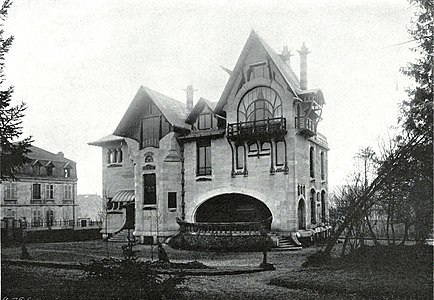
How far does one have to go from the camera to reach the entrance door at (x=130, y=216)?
109ft

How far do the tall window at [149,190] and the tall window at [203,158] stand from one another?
10.8ft

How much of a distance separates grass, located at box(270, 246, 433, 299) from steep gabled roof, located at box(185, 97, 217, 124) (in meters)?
14.9

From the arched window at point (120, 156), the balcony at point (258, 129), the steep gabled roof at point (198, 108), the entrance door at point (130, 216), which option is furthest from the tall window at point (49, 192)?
the balcony at point (258, 129)

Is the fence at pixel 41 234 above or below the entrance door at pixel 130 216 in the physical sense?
below

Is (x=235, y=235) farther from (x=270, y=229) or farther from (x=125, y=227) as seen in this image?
(x=125, y=227)

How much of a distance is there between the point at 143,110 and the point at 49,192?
1804cm

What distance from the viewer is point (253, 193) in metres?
27.6

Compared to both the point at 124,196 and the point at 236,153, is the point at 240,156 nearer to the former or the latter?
the point at 236,153

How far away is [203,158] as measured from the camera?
29.9m

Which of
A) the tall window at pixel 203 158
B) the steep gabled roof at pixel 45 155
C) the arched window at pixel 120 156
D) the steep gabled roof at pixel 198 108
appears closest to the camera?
the steep gabled roof at pixel 198 108

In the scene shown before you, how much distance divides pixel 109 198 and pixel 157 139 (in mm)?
8068

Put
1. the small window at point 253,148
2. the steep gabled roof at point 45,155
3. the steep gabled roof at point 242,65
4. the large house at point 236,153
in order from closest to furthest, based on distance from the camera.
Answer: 1. the steep gabled roof at point 242,65
2. the large house at point 236,153
3. the small window at point 253,148
4. the steep gabled roof at point 45,155

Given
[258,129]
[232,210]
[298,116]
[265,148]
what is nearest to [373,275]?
[258,129]

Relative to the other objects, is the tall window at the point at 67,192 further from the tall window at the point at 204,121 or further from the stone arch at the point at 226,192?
the tall window at the point at 204,121
